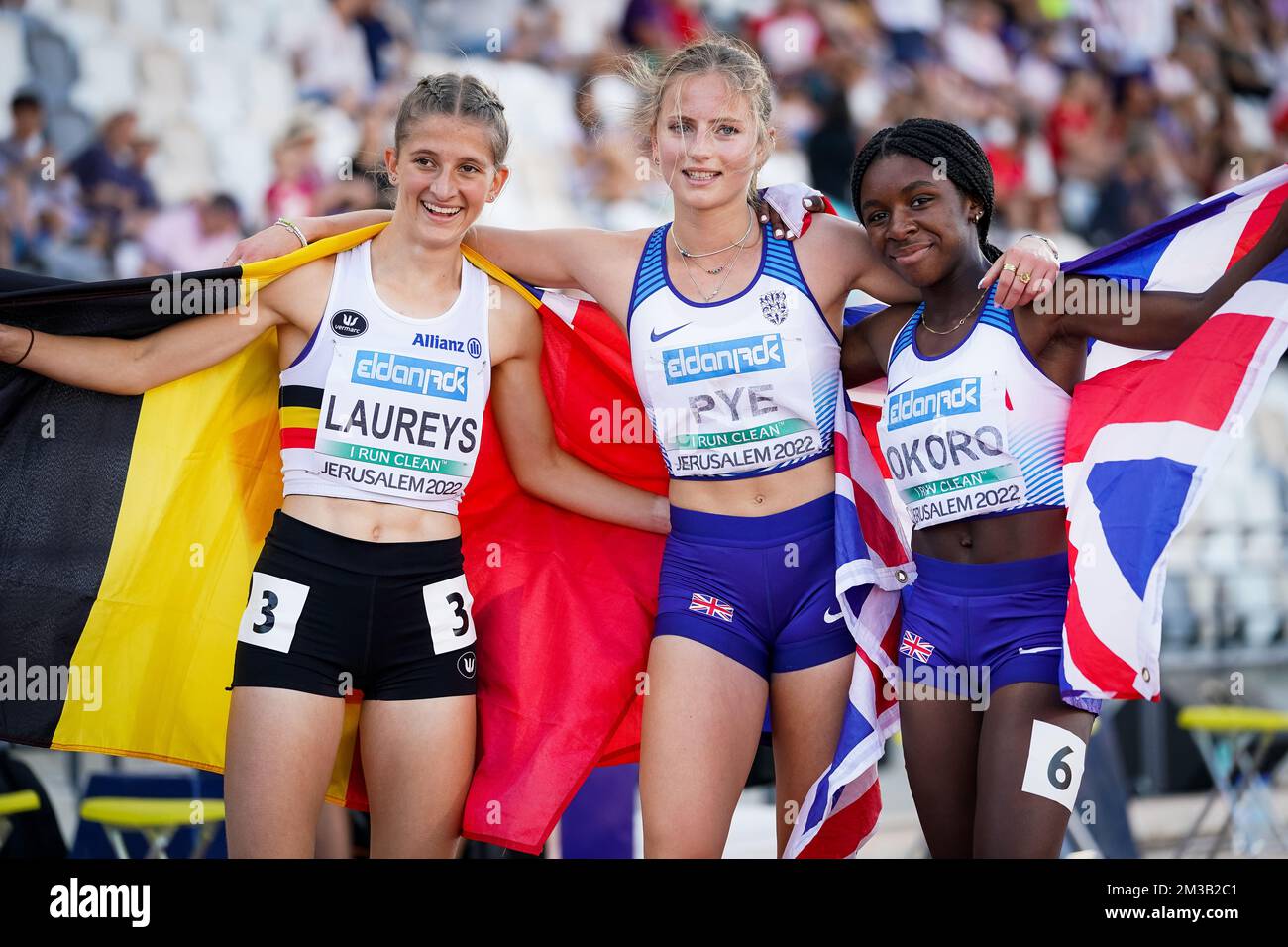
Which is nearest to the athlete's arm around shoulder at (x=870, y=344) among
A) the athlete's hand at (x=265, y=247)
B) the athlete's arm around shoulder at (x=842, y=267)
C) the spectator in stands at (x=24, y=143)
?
the athlete's arm around shoulder at (x=842, y=267)

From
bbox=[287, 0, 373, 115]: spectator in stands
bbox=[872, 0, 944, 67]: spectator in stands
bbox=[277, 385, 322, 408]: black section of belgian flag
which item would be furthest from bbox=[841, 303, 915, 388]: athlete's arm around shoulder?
bbox=[872, 0, 944, 67]: spectator in stands

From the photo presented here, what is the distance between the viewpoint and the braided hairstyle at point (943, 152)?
3.54 m

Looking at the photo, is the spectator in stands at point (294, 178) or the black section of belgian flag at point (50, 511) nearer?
the black section of belgian flag at point (50, 511)

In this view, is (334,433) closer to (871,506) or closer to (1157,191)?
(871,506)

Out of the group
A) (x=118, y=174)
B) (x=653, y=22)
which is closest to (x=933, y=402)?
(x=118, y=174)

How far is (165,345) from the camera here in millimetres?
3764

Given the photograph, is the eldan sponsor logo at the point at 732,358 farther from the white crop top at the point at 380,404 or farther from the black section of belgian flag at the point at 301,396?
the black section of belgian flag at the point at 301,396

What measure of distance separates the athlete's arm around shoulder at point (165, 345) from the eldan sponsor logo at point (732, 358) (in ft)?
3.11

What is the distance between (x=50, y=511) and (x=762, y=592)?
1959 mm

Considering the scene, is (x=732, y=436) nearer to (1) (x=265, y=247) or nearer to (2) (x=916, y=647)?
(2) (x=916, y=647)

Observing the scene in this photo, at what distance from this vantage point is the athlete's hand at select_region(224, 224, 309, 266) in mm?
3723

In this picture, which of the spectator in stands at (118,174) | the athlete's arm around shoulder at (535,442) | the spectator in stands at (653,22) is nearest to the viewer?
the athlete's arm around shoulder at (535,442)
